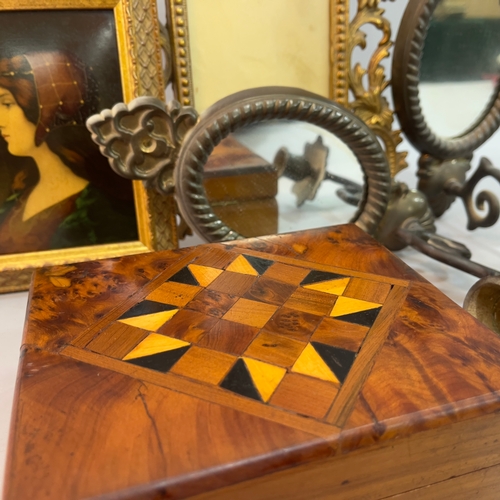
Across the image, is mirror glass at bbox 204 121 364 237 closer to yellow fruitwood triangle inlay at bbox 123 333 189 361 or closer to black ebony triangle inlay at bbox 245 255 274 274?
black ebony triangle inlay at bbox 245 255 274 274

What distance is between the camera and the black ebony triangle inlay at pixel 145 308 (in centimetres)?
60

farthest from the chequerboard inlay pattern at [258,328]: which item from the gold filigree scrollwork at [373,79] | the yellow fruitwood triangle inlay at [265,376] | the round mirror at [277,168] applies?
the gold filigree scrollwork at [373,79]

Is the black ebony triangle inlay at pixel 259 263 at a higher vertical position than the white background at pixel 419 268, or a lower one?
higher

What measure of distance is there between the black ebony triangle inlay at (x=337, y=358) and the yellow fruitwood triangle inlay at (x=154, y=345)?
14 cm

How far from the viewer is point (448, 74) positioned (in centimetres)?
107

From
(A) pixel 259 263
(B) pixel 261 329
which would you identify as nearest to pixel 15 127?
(A) pixel 259 263

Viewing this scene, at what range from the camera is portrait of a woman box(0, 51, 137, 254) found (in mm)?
882

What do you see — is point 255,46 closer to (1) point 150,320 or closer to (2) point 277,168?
(2) point 277,168

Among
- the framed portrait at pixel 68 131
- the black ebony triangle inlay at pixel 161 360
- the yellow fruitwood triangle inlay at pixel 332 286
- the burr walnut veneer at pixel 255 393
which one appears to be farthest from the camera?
the framed portrait at pixel 68 131

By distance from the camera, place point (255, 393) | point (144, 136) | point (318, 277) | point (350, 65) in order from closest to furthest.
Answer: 1. point (255, 393)
2. point (318, 277)
3. point (144, 136)
4. point (350, 65)

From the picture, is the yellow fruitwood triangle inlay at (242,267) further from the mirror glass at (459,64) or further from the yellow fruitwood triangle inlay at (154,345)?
the mirror glass at (459,64)

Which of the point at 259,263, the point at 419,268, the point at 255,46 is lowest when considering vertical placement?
the point at 419,268

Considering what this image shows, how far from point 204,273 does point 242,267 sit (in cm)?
5

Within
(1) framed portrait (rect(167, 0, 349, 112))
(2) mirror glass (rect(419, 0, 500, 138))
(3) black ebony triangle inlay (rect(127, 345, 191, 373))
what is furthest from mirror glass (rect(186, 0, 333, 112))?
(3) black ebony triangle inlay (rect(127, 345, 191, 373))
